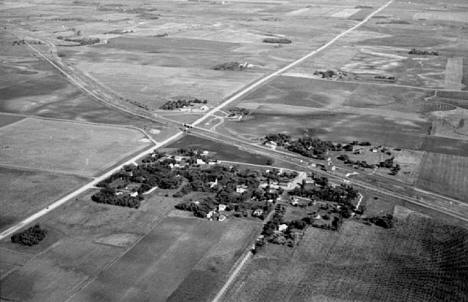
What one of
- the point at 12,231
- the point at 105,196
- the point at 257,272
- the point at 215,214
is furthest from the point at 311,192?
the point at 12,231

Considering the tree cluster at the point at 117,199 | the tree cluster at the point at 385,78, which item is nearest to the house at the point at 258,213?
the tree cluster at the point at 117,199

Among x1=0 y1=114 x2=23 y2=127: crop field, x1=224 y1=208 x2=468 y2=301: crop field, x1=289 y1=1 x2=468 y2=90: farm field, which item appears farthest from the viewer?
x1=289 y1=1 x2=468 y2=90: farm field

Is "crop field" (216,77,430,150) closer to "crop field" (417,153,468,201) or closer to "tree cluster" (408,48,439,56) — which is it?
"crop field" (417,153,468,201)

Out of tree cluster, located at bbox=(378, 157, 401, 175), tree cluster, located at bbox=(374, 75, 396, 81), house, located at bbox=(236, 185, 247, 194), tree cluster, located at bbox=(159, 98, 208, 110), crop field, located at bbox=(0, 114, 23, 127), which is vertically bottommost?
tree cluster, located at bbox=(378, 157, 401, 175)

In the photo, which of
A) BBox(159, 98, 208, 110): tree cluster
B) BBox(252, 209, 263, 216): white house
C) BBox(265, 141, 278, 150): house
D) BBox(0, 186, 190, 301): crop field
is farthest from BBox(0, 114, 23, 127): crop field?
BBox(252, 209, 263, 216): white house

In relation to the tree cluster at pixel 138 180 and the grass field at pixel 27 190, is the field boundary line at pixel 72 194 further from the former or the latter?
the tree cluster at pixel 138 180
